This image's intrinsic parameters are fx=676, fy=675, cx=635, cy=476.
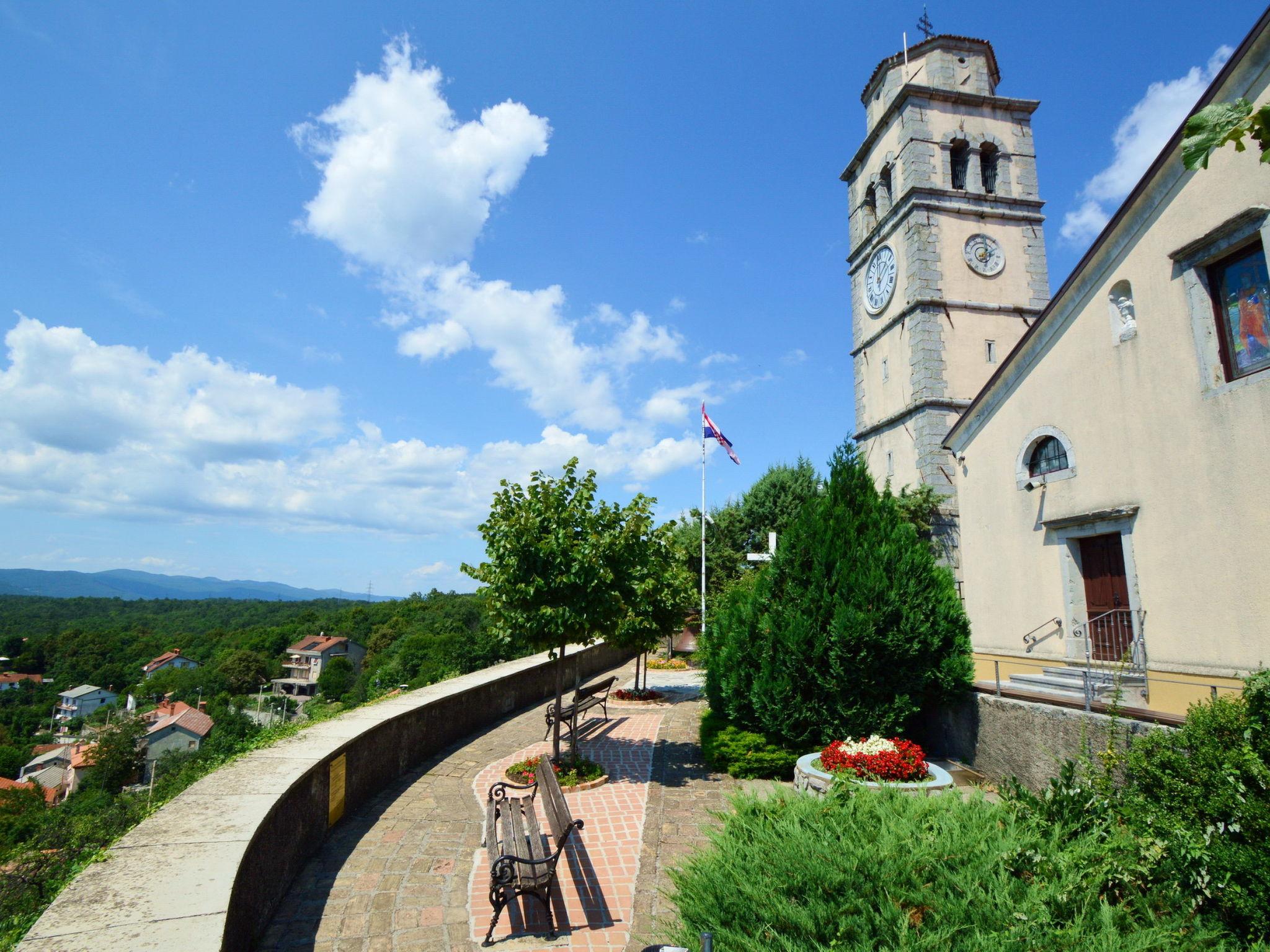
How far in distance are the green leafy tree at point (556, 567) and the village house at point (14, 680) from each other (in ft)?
Result: 404

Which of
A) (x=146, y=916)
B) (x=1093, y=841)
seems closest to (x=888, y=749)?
(x=1093, y=841)

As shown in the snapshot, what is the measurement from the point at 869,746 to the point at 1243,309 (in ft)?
26.9

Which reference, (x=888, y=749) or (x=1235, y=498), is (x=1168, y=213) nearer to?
(x=1235, y=498)

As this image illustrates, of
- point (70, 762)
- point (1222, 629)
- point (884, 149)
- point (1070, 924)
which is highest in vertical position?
point (884, 149)

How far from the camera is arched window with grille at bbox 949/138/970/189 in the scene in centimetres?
2506

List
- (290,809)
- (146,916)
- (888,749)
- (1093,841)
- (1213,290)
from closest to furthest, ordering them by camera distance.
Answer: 1. (146,916)
2. (1093,841)
3. (290,809)
4. (888,749)
5. (1213,290)

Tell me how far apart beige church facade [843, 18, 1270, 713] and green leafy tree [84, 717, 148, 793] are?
150ft

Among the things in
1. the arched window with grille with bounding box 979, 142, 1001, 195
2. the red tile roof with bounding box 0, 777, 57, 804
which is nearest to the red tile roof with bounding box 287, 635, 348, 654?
the red tile roof with bounding box 0, 777, 57, 804

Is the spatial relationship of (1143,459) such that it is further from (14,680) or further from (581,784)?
(14,680)

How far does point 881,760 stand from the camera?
863 cm

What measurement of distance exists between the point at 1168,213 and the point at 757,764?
424 inches

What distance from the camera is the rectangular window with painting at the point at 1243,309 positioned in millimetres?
9359

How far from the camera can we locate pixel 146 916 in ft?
12.7

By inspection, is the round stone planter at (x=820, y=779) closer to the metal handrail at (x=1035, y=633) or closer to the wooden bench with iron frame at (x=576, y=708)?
the wooden bench with iron frame at (x=576, y=708)
